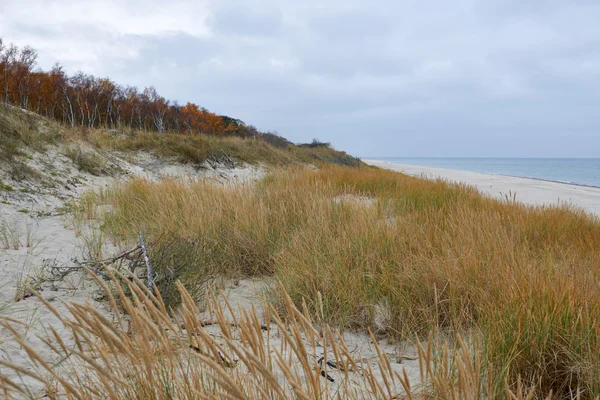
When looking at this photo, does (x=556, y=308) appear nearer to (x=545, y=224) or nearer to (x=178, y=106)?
(x=545, y=224)

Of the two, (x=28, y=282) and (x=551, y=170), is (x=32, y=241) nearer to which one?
(x=28, y=282)

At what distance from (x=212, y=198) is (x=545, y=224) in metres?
4.08

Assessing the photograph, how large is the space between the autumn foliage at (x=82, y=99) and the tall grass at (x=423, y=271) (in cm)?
1359

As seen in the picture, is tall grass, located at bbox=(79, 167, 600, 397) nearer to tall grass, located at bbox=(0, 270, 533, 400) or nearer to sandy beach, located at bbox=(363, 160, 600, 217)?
tall grass, located at bbox=(0, 270, 533, 400)

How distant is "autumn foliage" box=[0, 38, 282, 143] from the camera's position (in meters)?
20.6

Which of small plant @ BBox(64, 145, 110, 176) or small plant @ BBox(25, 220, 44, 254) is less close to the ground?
small plant @ BBox(64, 145, 110, 176)

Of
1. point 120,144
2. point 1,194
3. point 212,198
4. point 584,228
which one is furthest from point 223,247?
point 120,144

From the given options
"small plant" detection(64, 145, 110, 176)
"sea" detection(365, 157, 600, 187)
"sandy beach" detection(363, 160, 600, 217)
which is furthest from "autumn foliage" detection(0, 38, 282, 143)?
"sea" detection(365, 157, 600, 187)

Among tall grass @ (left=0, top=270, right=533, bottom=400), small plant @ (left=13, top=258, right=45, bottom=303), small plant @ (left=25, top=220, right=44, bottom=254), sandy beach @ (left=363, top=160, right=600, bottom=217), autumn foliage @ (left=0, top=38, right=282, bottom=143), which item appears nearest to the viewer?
tall grass @ (left=0, top=270, right=533, bottom=400)

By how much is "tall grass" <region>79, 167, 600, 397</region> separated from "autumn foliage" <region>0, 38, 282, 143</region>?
13592 millimetres

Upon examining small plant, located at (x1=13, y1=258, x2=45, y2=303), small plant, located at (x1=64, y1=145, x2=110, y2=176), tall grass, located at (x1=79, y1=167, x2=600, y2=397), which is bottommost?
small plant, located at (x1=13, y1=258, x2=45, y2=303)

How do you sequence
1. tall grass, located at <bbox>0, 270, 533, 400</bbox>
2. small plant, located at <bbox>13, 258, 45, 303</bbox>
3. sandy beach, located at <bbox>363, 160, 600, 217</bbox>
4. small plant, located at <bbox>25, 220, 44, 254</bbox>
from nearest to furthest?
tall grass, located at <bbox>0, 270, 533, 400</bbox>, small plant, located at <bbox>13, 258, 45, 303</bbox>, small plant, located at <bbox>25, 220, 44, 254</bbox>, sandy beach, located at <bbox>363, 160, 600, 217</bbox>

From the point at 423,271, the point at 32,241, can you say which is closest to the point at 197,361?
the point at 423,271

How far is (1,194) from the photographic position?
457cm
